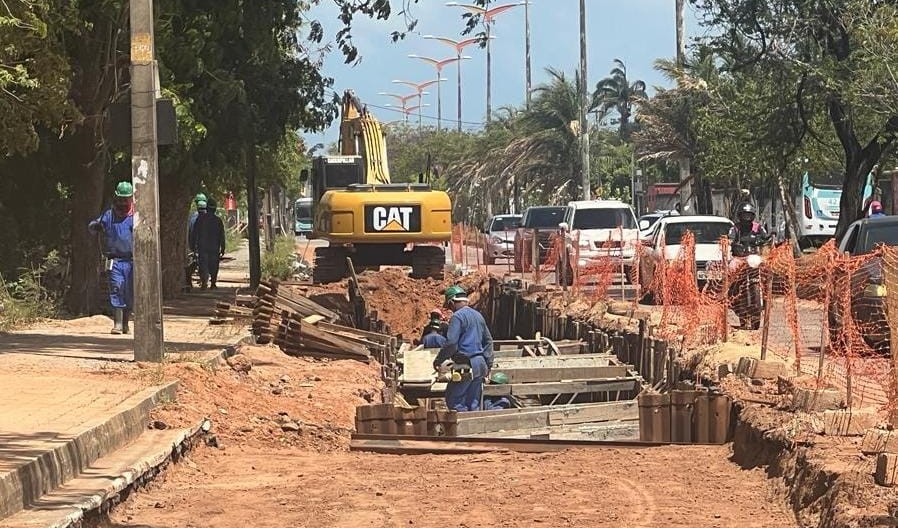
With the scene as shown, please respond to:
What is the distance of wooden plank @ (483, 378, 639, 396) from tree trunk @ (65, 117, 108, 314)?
21.3 ft

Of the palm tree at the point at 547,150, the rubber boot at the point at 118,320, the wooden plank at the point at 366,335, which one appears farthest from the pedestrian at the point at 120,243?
the palm tree at the point at 547,150

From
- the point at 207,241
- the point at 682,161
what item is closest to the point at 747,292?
the point at 207,241

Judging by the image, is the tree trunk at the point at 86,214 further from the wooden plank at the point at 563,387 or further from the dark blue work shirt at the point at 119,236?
the wooden plank at the point at 563,387

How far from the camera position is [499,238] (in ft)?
148

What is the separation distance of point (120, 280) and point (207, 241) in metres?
13.0

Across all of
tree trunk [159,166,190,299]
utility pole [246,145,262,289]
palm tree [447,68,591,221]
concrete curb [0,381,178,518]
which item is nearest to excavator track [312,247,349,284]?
utility pole [246,145,262,289]

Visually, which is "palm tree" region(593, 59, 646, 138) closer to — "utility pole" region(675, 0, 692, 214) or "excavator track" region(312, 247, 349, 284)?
"utility pole" region(675, 0, 692, 214)

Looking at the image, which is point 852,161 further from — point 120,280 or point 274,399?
point 274,399

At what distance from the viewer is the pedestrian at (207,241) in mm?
30578

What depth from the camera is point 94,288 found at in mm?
21938

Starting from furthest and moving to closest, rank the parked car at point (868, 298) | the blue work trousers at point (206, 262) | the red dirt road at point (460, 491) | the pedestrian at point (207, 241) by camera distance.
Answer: the blue work trousers at point (206, 262)
the pedestrian at point (207, 241)
the parked car at point (868, 298)
the red dirt road at point (460, 491)

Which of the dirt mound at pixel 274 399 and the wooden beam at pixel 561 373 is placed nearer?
the dirt mound at pixel 274 399

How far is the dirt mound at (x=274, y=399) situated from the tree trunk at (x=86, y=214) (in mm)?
3282

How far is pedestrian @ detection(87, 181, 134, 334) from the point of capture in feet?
57.5
